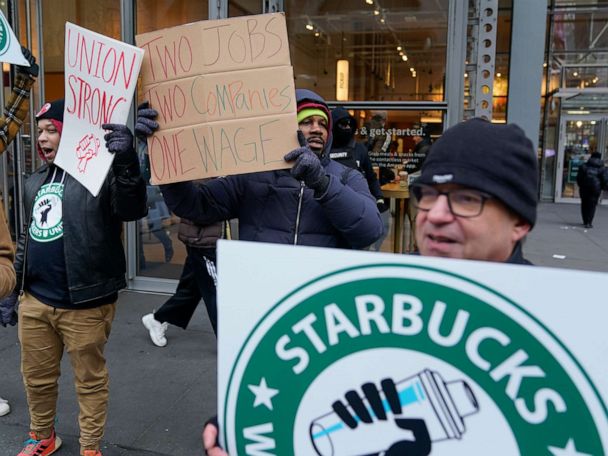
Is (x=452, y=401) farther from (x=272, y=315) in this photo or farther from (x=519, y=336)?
A: (x=272, y=315)

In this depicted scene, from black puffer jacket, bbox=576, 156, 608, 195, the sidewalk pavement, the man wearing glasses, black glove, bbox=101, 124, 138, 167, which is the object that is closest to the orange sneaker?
the sidewalk pavement

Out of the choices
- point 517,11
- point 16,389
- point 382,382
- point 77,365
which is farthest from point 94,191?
point 517,11

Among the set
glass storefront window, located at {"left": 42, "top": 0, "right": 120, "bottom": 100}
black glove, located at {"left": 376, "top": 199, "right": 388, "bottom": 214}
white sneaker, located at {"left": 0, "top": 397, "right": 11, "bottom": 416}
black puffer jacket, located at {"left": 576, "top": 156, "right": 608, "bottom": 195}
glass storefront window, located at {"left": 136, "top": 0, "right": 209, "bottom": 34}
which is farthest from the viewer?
black puffer jacket, located at {"left": 576, "top": 156, "right": 608, "bottom": 195}

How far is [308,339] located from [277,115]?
1364 mm

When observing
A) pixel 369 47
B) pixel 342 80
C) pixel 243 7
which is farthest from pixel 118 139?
pixel 369 47

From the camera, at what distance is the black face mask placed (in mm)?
5113

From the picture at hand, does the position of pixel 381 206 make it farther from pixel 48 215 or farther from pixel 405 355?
pixel 405 355

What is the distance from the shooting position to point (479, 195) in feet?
3.91

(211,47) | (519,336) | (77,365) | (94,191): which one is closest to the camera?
(519,336)

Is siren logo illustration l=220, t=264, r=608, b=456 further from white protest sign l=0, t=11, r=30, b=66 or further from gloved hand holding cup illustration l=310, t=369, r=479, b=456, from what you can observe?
white protest sign l=0, t=11, r=30, b=66

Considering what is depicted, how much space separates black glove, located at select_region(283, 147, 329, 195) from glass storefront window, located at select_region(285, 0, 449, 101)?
12.3ft

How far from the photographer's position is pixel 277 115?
2.30m

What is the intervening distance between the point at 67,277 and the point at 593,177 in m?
11.8

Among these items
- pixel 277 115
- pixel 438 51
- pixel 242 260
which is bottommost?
pixel 242 260
